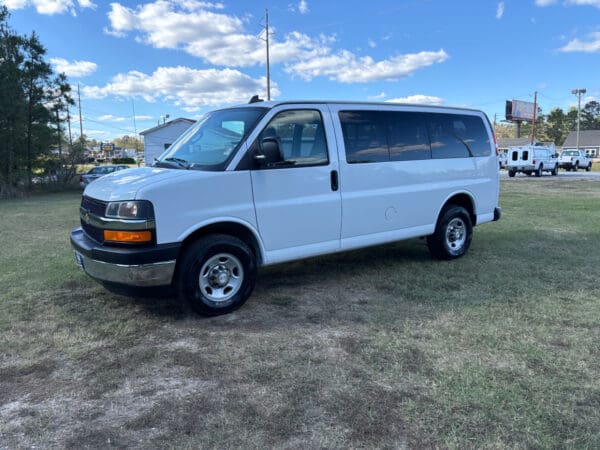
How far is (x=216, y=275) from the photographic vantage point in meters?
4.43

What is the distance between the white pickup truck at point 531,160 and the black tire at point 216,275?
28998 mm

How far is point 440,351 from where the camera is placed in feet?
11.8

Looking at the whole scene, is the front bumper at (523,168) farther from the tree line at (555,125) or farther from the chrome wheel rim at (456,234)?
the tree line at (555,125)

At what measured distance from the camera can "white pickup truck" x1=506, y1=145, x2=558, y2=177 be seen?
28.8 metres

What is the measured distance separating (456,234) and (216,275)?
382 centimetres

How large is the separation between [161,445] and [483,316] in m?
3.13

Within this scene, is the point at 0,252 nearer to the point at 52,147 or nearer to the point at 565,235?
the point at 565,235

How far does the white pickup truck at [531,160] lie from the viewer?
2880 cm

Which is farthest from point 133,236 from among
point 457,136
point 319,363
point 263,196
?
point 457,136

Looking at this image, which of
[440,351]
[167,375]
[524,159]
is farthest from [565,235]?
[524,159]

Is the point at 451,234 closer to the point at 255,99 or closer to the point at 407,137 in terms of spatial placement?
the point at 407,137

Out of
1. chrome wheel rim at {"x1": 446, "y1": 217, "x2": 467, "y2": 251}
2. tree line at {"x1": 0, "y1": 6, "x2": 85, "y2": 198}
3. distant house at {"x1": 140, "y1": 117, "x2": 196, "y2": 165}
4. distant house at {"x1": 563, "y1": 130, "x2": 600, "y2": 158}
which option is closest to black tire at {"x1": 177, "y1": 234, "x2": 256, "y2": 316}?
chrome wheel rim at {"x1": 446, "y1": 217, "x2": 467, "y2": 251}

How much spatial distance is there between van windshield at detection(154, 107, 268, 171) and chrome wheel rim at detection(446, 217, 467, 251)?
11.2 feet

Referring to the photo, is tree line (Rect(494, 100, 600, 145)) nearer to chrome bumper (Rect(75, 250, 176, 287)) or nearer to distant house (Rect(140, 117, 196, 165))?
distant house (Rect(140, 117, 196, 165))
